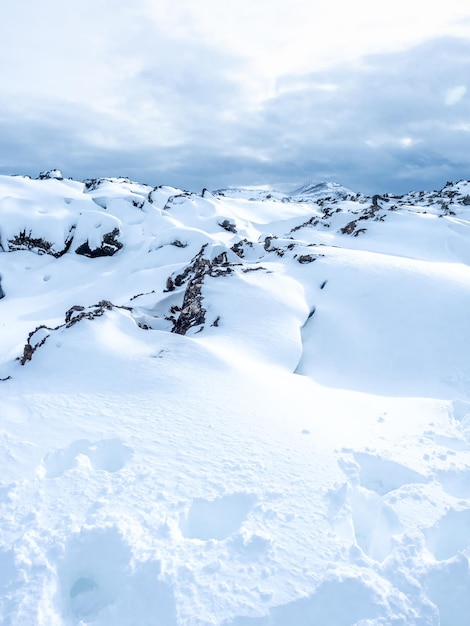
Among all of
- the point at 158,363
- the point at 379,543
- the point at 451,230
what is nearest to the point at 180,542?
the point at 379,543

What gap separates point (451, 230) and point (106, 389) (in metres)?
28.1

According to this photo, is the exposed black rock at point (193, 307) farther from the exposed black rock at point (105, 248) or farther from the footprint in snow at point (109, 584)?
the exposed black rock at point (105, 248)

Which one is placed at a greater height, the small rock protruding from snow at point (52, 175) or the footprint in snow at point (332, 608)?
the small rock protruding from snow at point (52, 175)

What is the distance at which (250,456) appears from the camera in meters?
6.99

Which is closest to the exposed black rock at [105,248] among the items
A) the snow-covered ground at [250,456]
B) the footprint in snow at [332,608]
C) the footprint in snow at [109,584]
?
the snow-covered ground at [250,456]

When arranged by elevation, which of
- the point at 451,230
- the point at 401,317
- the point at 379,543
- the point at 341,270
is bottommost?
the point at 379,543

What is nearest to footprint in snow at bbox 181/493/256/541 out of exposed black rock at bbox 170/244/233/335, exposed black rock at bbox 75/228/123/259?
exposed black rock at bbox 170/244/233/335

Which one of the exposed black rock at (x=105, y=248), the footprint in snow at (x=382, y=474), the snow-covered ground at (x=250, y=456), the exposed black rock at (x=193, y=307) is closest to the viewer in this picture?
the snow-covered ground at (x=250, y=456)

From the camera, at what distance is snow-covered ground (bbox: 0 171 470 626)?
15.8 ft

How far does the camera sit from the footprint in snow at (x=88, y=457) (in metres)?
6.64

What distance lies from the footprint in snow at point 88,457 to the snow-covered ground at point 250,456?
36 mm

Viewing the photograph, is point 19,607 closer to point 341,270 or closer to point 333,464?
point 333,464

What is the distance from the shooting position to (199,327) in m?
13.4

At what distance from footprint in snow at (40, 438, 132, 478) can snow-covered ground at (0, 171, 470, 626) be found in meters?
0.04
